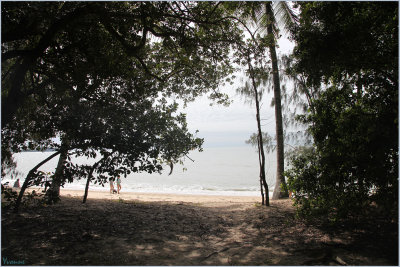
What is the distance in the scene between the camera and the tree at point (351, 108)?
3.73 metres

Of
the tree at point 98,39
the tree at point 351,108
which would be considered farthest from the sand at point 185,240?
the tree at point 98,39

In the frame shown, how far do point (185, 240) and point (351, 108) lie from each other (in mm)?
4051

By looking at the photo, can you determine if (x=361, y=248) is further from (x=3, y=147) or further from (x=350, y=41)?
(x=3, y=147)

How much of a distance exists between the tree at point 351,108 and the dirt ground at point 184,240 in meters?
0.69

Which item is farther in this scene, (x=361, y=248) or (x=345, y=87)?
(x=345, y=87)

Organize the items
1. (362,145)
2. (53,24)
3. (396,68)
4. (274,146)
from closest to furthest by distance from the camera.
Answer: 1. (396,68)
2. (362,145)
3. (53,24)
4. (274,146)

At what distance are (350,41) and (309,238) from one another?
12.2 ft

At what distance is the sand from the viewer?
4.02 metres

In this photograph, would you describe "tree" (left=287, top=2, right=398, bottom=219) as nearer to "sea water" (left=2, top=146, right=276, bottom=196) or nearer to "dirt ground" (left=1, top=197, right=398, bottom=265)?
"dirt ground" (left=1, top=197, right=398, bottom=265)

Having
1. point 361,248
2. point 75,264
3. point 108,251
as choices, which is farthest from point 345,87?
point 75,264

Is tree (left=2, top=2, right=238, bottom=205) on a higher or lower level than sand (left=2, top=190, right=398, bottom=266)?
higher

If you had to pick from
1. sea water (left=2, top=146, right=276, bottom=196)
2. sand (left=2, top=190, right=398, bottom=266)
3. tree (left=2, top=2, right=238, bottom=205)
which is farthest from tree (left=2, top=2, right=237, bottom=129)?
sea water (left=2, top=146, right=276, bottom=196)

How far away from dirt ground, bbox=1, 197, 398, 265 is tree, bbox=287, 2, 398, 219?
27.4 inches

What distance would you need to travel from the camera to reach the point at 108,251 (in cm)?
433
